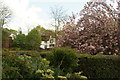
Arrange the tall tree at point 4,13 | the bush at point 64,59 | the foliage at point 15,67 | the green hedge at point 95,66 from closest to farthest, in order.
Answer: the foliage at point 15,67 < the bush at point 64,59 < the green hedge at point 95,66 < the tall tree at point 4,13

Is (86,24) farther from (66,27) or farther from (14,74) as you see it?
(14,74)

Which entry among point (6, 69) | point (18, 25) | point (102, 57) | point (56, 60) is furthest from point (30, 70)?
point (18, 25)

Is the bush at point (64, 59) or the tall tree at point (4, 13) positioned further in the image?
the tall tree at point (4, 13)

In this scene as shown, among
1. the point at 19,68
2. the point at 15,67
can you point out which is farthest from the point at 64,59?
the point at 15,67

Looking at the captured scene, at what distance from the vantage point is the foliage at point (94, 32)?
33.5 feet

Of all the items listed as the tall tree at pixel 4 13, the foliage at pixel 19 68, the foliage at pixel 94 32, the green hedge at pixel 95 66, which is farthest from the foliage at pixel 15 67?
the tall tree at pixel 4 13

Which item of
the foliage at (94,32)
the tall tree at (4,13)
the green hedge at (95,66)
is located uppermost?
the tall tree at (4,13)

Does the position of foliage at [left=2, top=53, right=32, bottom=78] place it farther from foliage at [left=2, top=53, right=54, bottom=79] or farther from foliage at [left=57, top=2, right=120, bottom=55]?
foliage at [left=57, top=2, right=120, bottom=55]

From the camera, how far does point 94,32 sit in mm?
10742

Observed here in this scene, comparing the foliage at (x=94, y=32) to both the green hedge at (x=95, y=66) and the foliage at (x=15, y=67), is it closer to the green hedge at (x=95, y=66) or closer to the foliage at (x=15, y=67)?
the green hedge at (x=95, y=66)

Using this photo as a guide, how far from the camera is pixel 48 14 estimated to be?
21281 millimetres

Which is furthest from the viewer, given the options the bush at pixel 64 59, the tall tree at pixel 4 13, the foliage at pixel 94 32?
the tall tree at pixel 4 13

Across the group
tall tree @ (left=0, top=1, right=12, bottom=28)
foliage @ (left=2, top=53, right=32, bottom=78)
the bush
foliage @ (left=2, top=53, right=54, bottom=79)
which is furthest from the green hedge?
tall tree @ (left=0, top=1, right=12, bottom=28)

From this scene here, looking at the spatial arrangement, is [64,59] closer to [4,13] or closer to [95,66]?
[95,66]
